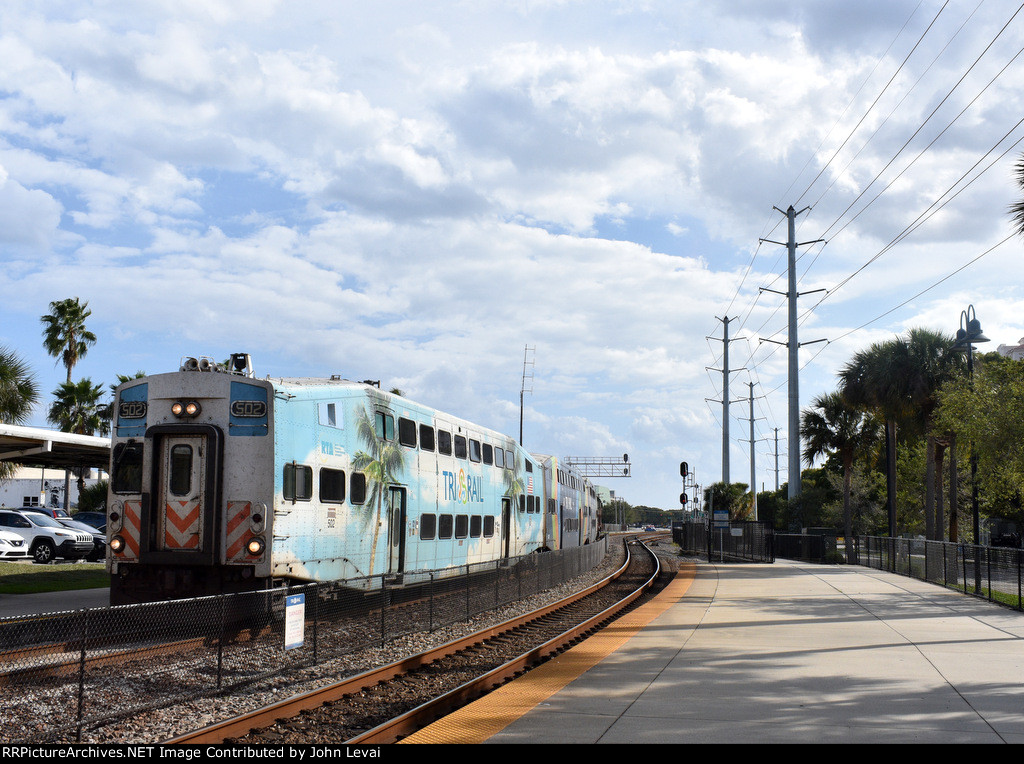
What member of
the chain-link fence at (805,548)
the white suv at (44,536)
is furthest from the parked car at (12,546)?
the chain-link fence at (805,548)

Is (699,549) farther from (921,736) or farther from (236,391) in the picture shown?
(921,736)

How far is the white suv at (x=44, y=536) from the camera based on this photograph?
91.3ft

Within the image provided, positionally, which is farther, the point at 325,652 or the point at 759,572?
the point at 759,572

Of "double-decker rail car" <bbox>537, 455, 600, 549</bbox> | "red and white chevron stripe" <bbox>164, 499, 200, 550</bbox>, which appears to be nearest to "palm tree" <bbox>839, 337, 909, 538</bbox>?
"double-decker rail car" <bbox>537, 455, 600, 549</bbox>

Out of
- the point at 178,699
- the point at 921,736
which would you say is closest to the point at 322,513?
the point at 178,699

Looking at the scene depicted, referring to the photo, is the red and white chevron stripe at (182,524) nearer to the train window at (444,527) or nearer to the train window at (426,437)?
the train window at (426,437)

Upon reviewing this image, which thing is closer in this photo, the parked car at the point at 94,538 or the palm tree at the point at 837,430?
the parked car at the point at 94,538

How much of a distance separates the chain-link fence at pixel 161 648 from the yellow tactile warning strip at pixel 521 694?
9.04 ft

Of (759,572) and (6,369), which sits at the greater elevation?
(6,369)

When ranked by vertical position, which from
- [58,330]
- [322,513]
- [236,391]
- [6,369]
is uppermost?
[58,330]

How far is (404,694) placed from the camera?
10383 millimetres

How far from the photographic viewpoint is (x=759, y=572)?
94.7ft

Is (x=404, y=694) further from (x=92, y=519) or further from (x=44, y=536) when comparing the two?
(x=92, y=519)

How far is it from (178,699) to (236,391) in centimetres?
542
